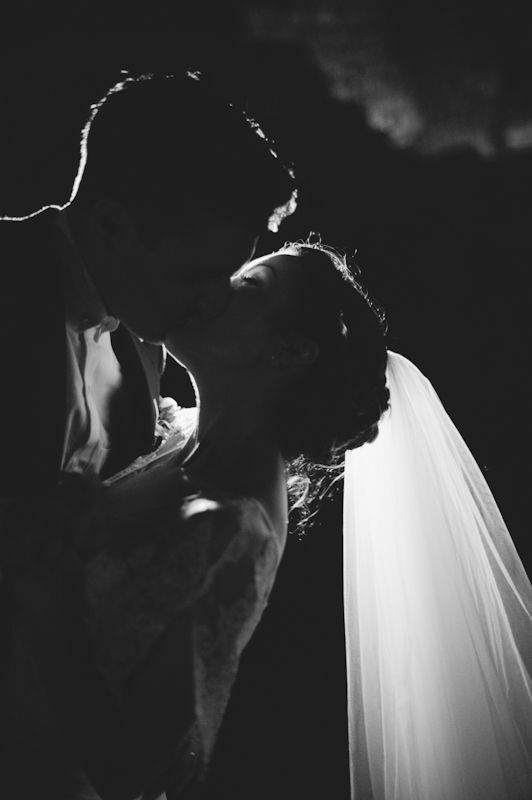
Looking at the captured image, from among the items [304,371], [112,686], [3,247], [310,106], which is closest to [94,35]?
[310,106]

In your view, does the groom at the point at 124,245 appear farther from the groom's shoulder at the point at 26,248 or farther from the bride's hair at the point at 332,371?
the bride's hair at the point at 332,371

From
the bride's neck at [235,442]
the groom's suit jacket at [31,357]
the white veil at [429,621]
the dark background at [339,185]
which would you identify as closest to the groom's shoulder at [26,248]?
the groom's suit jacket at [31,357]

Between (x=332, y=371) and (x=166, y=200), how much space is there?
1.43ft

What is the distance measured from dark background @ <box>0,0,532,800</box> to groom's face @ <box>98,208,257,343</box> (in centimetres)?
98

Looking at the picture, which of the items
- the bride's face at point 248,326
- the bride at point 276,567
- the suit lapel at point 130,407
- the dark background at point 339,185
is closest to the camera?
the bride at point 276,567

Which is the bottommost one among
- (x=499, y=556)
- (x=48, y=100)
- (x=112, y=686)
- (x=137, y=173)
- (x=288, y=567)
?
(x=288, y=567)

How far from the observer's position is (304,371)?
127 cm

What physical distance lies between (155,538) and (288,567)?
1.06 metres

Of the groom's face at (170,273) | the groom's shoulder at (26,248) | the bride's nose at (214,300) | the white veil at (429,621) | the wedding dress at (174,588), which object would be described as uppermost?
the groom's shoulder at (26,248)

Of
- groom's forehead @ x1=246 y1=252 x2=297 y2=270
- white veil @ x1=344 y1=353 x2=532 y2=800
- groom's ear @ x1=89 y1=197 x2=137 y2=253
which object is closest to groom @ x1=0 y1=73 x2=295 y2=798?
groom's ear @ x1=89 y1=197 x2=137 y2=253

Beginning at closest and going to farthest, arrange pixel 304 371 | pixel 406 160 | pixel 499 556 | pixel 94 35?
1. pixel 304 371
2. pixel 499 556
3. pixel 94 35
4. pixel 406 160

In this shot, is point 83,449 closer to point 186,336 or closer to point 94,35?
point 186,336

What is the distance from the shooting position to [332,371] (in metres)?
1.26

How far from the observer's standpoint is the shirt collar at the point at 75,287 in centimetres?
109
